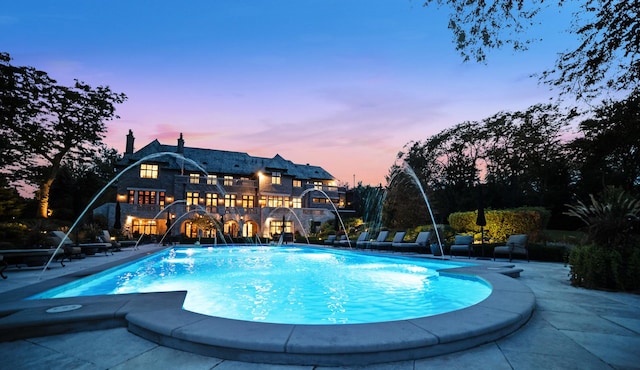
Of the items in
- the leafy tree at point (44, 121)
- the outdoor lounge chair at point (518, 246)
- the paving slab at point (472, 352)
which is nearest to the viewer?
the paving slab at point (472, 352)

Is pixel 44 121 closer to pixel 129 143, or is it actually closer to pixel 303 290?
pixel 129 143

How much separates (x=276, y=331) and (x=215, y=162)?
136 feet

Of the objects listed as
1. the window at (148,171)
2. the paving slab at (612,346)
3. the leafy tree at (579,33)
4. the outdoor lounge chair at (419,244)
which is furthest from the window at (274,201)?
the paving slab at (612,346)

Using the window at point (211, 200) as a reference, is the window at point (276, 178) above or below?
above

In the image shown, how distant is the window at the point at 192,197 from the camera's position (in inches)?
1464

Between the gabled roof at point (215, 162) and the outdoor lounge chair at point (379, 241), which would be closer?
the outdoor lounge chair at point (379, 241)

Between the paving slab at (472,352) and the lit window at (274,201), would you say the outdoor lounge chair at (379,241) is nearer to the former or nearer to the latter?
the paving slab at (472,352)

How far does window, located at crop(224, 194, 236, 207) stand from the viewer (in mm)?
39812

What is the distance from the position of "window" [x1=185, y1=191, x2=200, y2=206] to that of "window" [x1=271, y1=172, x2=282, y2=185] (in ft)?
30.3

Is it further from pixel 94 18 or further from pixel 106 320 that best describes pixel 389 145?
pixel 106 320

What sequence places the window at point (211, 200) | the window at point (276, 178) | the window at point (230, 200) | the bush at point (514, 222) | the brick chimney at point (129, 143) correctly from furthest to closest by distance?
the window at point (276, 178)
the window at point (230, 200)
the brick chimney at point (129, 143)
the window at point (211, 200)
the bush at point (514, 222)

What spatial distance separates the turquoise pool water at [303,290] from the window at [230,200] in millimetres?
28329

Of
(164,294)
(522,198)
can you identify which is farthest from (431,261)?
(522,198)

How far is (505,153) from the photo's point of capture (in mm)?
33125
